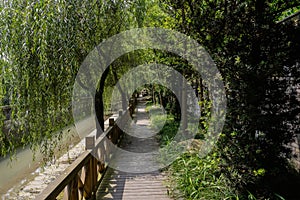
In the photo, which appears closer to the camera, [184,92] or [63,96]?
[63,96]

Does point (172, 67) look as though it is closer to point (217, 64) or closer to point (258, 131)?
point (217, 64)

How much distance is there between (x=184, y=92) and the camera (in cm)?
671

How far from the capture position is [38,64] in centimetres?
338

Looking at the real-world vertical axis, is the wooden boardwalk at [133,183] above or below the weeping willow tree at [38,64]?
below

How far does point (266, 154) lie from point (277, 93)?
0.63 m

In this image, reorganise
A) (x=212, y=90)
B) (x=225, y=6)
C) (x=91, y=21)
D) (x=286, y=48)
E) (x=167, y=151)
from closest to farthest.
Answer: (x=286, y=48) < (x=225, y=6) < (x=212, y=90) < (x=91, y=21) < (x=167, y=151)

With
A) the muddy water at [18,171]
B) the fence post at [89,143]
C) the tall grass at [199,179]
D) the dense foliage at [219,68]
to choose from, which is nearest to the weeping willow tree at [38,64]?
the dense foliage at [219,68]

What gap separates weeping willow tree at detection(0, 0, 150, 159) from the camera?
332 cm

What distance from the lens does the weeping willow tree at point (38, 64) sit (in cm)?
332

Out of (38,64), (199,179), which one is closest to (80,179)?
(38,64)

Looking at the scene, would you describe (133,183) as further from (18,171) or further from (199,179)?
(18,171)

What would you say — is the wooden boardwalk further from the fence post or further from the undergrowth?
the fence post

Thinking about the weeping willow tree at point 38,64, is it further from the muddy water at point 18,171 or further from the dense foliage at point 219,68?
the muddy water at point 18,171

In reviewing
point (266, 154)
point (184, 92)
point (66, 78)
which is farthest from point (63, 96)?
point (184, 92)
